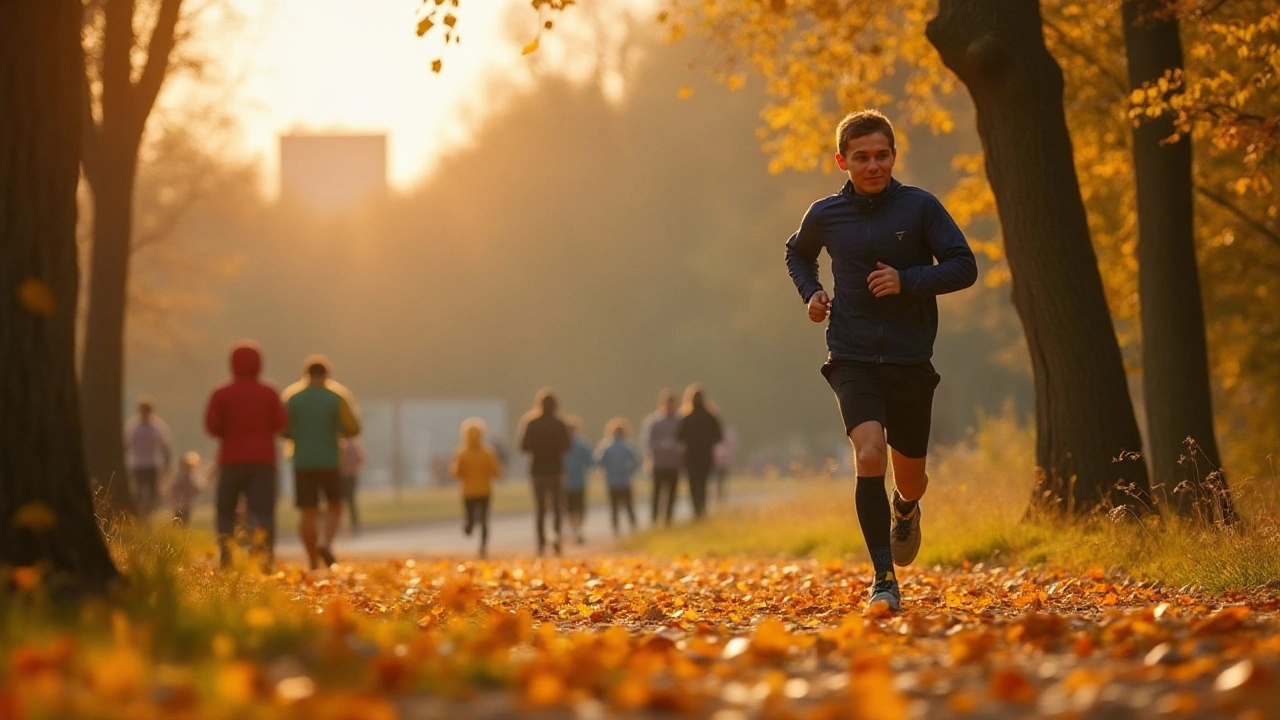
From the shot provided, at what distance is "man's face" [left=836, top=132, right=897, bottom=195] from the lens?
321 inches

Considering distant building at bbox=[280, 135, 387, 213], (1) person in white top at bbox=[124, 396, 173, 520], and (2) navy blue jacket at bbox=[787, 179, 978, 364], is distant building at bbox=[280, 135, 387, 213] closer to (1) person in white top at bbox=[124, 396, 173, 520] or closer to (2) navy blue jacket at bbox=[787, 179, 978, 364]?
(1) person in white top at bbox=[124, 396, 173, 520]

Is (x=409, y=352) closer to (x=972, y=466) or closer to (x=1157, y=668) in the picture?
(x=972, y=466)

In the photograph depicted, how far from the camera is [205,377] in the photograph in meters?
63.8

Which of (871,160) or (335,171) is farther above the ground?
(335,171)

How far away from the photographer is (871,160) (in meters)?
8.16

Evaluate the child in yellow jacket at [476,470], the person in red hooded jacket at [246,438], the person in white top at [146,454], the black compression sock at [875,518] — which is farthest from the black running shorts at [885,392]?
the person in white top at [146,454]

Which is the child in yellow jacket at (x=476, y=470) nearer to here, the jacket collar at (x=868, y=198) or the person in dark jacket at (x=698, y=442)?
the person in dark jacket at (x=698, y=442)

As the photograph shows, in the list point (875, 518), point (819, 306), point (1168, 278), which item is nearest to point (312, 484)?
point (1168, 278)

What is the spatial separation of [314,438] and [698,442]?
989 cm

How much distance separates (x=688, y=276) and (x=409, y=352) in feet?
35.5

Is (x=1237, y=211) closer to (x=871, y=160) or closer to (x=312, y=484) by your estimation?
(x=312, y=484)

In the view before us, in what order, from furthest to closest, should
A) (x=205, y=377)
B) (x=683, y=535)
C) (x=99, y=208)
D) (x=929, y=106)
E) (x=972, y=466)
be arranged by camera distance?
(x=205, y=377), (x=683, y=535), (x=972, y=466), (x=99, y=208), (x=929, y=106)

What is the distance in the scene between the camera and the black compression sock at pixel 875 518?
8.21 metres

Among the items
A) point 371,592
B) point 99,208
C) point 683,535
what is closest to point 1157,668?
point 371,592
